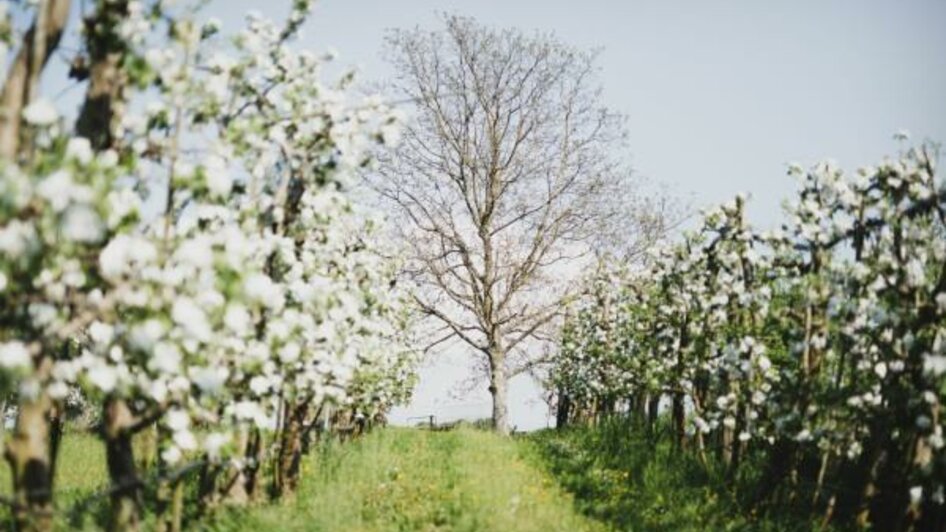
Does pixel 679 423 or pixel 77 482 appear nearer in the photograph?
pixel 679 423

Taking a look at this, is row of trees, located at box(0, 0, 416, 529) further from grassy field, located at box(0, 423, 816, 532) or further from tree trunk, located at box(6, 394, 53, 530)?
grassy field, located at box(0, 423, 816, 532)

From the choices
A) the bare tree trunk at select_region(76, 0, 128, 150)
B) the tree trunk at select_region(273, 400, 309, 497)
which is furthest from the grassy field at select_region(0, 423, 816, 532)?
the bare tree trunk at select_region(76, 0, 128, 150)

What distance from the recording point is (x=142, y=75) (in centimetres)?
529

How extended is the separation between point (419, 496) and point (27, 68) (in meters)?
9.19

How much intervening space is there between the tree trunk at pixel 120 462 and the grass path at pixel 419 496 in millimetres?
2823

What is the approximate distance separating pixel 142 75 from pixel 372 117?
2573 mm

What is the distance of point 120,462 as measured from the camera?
6504 millimetres

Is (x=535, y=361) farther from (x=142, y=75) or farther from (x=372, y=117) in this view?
(x=142, y=75)

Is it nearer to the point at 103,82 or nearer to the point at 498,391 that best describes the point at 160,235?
the point at 103,82

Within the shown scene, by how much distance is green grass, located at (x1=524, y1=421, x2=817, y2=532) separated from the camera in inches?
403

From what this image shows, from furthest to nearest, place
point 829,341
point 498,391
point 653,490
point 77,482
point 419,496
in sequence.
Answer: point 498,391 → point 77,482 → point 653,490 → point 419,496 → point 829,341

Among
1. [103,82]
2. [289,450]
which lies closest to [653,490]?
[289,450]

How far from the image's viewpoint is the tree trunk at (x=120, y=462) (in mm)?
6320

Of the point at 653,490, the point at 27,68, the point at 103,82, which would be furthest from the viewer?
the point at 653,490
